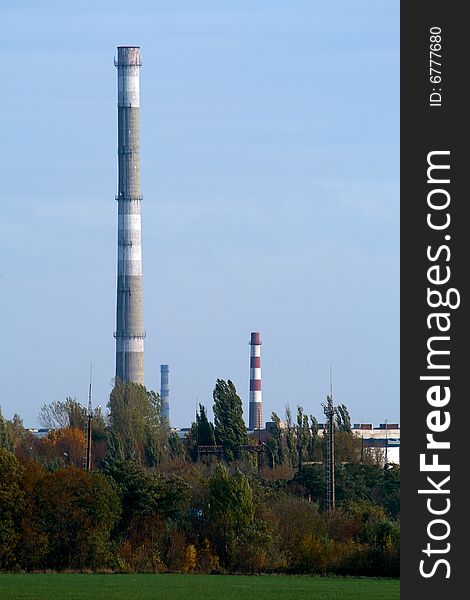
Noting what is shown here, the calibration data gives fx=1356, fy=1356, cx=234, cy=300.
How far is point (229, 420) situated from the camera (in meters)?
61.0

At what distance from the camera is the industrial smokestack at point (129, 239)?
210ft

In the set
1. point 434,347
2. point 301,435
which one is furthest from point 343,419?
point 434,347

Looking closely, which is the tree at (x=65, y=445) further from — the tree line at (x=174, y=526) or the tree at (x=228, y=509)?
the tree at (x=228, y=509)

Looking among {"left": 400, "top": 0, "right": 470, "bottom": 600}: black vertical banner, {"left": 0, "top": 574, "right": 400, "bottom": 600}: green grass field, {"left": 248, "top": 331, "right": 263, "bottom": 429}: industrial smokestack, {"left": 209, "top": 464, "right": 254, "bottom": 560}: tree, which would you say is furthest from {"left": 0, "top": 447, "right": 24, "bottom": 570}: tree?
{"left": 248, "top": 331, "right": 263, "bottom": 429}: industrial smokestack

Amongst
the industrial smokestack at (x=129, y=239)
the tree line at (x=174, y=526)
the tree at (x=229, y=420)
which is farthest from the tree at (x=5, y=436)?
the tree line at (x=174, y=526)

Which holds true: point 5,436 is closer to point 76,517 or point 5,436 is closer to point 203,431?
point 203,431

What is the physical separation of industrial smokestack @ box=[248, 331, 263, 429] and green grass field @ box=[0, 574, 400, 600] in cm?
4326

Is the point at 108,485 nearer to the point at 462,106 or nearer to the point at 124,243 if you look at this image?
the point at 124,243

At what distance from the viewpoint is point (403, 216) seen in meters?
9.05

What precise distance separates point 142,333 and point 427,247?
55.9 m

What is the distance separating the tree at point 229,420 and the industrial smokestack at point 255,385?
51.2 feet

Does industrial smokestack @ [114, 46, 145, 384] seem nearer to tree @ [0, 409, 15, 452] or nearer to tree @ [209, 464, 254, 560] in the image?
tree @ [0, 409, 15, 452]

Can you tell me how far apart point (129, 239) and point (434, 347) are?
184ft

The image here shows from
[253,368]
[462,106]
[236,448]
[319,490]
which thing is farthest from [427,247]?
[253,368]
